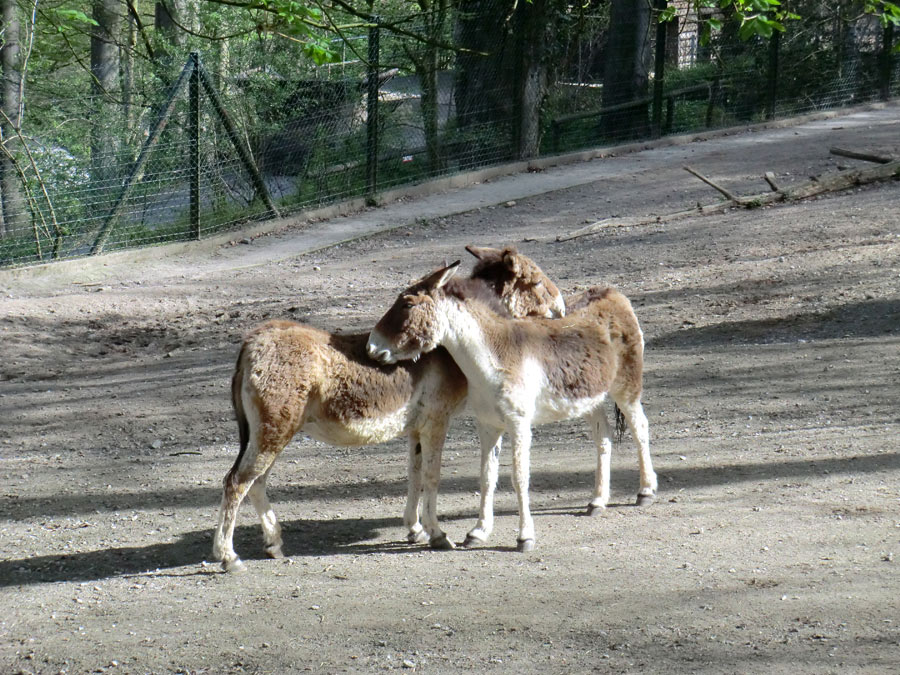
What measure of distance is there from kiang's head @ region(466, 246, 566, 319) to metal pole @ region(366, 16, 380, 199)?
918 centimetres

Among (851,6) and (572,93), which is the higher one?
(851,6)

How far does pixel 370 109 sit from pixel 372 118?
0.45 feet

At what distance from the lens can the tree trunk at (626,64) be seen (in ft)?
60.7

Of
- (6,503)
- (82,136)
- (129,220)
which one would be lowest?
(6,503)

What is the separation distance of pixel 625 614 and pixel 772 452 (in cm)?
252

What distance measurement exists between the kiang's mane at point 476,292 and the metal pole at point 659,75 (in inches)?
540

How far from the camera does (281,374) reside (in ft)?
16.4

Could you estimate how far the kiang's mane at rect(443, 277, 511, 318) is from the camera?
5.24 meters

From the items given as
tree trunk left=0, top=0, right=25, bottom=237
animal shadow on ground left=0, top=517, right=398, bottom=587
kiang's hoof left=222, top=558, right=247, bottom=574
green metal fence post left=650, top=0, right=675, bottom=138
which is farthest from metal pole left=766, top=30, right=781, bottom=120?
kiang's hoof left=222, top=558, right=247, bottom=574

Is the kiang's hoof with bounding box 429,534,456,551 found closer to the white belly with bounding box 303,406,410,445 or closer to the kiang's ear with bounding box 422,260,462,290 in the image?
the white belly with bounding box 303,406,410,445

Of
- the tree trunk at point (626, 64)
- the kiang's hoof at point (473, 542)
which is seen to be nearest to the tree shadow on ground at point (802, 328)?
the kiang's hoof at point (473, 542)

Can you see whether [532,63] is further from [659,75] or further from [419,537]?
[419,537]

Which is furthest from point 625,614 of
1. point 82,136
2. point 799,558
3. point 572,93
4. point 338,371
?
point 572,93

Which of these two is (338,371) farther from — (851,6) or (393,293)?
(851,6)
